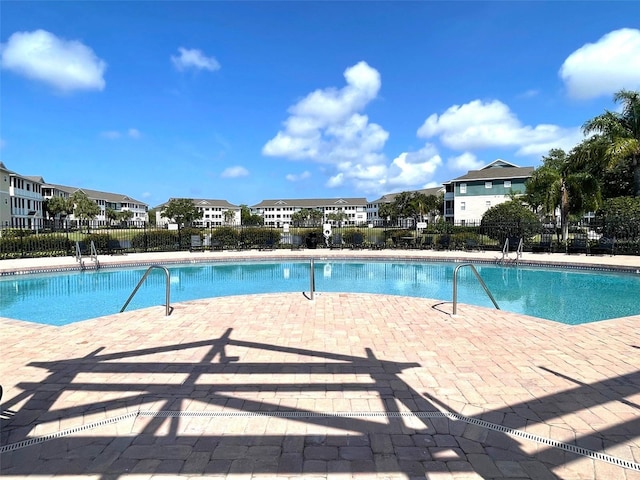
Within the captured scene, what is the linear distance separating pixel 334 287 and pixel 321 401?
8.69 meters

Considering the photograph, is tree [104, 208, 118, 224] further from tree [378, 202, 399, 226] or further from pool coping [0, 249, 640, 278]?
pool coping [0, 249, 640, 278]

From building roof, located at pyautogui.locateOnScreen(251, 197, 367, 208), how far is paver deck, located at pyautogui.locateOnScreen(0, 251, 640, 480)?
104476 millimetres

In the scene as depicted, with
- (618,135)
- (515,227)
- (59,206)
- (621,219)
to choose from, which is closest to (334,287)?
(515,227)

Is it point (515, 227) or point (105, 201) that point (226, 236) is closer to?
point (515, 227)

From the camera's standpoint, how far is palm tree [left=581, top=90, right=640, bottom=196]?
18719 millimetres

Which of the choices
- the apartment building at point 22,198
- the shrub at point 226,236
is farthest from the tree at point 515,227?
the apartment building at point 22,198

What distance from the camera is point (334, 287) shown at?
39.6ft

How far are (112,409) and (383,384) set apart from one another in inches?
97.9

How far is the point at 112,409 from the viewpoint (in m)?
3.25

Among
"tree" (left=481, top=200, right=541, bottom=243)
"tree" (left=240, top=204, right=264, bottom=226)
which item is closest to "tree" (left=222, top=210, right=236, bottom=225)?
"tree" (left=240, top=204, right=264, bottom=226)

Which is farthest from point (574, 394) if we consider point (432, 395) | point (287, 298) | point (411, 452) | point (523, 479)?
point (287, 298)

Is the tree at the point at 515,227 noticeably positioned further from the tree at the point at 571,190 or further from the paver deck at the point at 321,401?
the paver deck at the point at 321,401

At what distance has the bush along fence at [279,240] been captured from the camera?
61.7ft

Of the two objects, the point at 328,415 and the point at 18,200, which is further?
the point at 18,200
